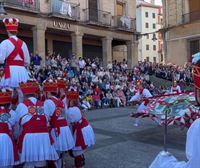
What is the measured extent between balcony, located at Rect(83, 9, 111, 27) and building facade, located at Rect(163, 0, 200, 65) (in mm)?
8166

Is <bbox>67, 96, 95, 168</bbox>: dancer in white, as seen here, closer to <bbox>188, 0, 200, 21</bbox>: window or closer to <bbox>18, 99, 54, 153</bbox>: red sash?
<bbox>18, 99, 54, 153</bbox>: red sash

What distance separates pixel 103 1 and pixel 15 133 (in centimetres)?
2846

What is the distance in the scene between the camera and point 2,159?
214 inches

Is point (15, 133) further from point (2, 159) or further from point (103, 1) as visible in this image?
point (103, 1)

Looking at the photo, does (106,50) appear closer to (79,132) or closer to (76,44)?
(76,44)

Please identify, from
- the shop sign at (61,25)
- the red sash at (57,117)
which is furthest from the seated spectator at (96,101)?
the red sash at (57,117)

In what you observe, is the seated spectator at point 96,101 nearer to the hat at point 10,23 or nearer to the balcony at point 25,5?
the balcony at point 25,5

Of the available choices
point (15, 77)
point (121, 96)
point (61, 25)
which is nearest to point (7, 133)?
point (15, 77)

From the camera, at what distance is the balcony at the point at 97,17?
30.6 metres

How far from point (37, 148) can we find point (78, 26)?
24761 millimetres

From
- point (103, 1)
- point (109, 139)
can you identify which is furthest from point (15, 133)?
point (103, 1)

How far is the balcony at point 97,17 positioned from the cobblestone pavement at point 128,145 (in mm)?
18769

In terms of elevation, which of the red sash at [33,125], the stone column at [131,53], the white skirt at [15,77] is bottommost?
the red sash at [33,125]

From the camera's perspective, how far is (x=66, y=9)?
92.5ft
